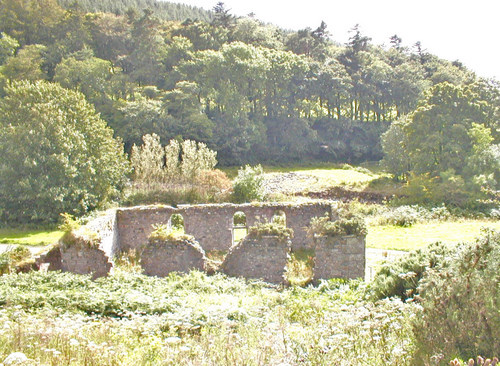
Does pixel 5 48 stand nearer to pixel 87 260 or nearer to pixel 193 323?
pixel 87 260

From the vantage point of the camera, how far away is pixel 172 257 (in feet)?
53.0

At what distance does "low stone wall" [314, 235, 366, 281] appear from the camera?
50.2ft

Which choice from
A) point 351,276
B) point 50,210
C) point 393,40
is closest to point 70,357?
point 351,276

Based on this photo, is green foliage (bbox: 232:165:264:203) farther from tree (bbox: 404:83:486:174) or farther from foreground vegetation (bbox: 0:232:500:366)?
foreground vegetation (bbox: 0:232:500:366)

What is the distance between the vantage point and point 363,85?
59.3 meters

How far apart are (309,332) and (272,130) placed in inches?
1913

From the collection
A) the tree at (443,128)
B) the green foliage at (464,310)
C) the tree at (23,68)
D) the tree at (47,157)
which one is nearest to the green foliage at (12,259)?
the tree at (47,157)

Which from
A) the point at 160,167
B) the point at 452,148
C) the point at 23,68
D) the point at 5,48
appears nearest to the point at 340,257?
the point at 160,167

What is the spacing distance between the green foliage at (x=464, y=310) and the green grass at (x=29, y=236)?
66.4 feet

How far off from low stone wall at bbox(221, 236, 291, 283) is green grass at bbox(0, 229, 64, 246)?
11738mm

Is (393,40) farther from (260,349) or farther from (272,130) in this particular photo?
(260,349)

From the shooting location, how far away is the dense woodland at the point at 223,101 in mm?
29578

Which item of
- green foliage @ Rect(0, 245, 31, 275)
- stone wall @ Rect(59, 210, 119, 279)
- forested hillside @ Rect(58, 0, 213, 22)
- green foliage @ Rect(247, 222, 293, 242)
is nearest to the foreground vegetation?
green foliage @ Rect(247, 222, 293, 242)

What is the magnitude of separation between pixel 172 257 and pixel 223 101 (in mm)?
34714
